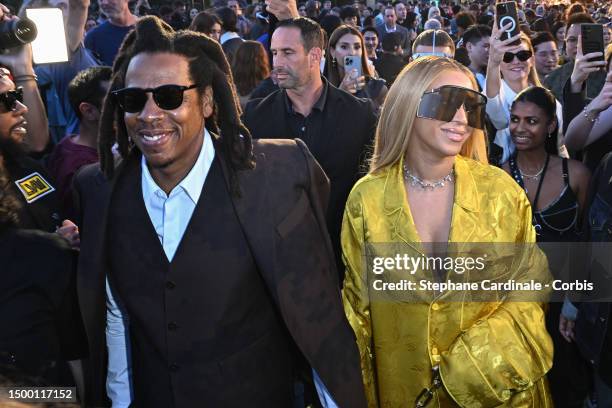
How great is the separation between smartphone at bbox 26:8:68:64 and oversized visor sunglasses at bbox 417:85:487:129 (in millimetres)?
2369

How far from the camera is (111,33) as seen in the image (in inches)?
242

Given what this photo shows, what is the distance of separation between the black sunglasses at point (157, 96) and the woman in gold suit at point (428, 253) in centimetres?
90

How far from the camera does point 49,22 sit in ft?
12.7

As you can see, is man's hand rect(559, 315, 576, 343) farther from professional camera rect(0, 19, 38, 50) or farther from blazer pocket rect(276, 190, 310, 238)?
professional camera rect(0, 19, 38, 50)

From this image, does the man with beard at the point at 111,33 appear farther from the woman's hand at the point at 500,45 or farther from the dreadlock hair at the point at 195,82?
the dreadlock hair at the point at 195,82

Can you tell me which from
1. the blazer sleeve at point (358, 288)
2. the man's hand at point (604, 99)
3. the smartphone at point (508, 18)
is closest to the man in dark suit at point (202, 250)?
the blazer sleeve at point (358, 288)

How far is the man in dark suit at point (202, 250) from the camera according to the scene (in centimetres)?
212

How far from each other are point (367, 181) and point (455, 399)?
3.03ft

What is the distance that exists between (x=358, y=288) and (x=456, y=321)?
404mm

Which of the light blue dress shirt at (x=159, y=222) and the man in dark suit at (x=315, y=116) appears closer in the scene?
the light blue dress shirt at (x=159, y=222)

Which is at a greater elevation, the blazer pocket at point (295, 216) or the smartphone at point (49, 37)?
the smartphone at point (49, 37)

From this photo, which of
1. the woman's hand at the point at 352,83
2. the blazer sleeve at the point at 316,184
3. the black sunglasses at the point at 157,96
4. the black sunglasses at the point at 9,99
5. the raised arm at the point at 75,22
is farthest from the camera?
the woman's hand at the point at 352,83

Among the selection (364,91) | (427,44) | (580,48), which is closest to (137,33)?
(580,48)

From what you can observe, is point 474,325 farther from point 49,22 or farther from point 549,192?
point 49,22
